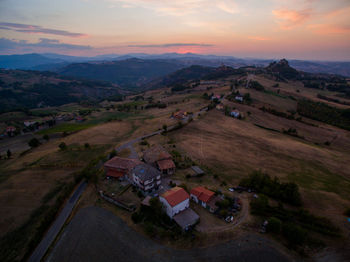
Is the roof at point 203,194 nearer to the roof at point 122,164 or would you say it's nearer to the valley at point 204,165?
the valley at point 204,165

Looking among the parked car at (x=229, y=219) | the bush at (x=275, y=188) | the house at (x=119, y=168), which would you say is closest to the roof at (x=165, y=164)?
the house at (x=119, y=168)

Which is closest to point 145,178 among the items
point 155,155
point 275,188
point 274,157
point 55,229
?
point 155,155

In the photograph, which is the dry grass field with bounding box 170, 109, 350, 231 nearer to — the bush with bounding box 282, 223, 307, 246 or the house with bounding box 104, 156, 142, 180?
the bush with bounding box 282, 223, 307, 246

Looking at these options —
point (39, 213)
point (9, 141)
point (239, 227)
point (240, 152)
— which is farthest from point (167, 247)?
point (9, 141)

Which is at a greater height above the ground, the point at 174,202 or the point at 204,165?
the point at 174,202

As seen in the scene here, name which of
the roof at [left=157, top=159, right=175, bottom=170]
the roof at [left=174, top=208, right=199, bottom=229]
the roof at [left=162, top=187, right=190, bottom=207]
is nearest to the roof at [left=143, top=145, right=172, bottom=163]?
the roof at [left=157, top=159, right=175, bottom=170]

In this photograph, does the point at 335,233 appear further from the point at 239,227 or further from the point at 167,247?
the point at 167,247

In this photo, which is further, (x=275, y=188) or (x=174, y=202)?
(x=275, y=188)

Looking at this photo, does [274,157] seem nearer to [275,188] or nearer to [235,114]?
[275,188]
